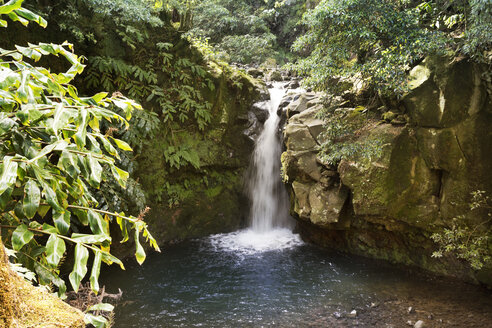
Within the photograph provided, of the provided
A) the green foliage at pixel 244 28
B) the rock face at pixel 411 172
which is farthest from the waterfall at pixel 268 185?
the green foliage at pixel 244 28

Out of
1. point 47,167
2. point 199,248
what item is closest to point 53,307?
point 47,167

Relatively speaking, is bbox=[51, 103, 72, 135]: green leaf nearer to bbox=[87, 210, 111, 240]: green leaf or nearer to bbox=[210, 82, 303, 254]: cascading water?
bbox=[87, 210, 111, 240]: green leaf

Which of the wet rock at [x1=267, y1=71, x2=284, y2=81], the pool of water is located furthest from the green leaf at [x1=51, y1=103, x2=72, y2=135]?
the wet rock at [x1=267, y1=71, x2=284, y2=81]

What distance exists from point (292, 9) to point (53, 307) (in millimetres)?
18775

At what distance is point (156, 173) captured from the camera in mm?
8781

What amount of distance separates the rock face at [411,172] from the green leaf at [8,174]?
591 centimetres

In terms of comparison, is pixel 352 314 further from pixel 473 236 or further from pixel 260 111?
pixel 260 111

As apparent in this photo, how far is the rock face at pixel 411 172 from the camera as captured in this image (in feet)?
18.4

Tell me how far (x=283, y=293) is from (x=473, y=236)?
3.72 metres

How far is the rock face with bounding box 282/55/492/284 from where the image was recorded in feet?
18.4

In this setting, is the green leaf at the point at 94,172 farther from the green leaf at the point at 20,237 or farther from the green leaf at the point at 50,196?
the green leaf at the point at 20,237

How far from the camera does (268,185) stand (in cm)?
993

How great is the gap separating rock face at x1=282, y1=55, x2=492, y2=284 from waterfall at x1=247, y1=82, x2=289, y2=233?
200cm

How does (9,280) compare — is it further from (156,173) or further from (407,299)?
(156,173)
